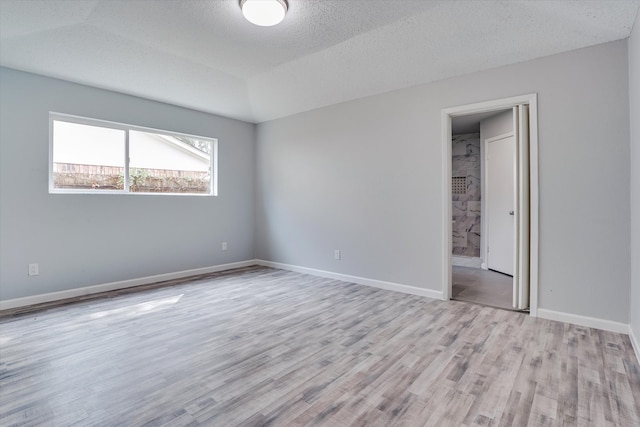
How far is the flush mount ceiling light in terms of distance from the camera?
2414 millimetres

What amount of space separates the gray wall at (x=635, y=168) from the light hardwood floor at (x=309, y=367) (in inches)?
13.3

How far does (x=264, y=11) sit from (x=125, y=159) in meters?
2.80

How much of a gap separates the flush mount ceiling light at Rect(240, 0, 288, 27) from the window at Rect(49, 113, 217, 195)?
2.53 m

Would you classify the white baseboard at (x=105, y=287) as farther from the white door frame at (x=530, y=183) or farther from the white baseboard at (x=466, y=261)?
the white baseboard at (x=466, y=261)

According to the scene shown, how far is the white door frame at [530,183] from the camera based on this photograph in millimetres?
2932

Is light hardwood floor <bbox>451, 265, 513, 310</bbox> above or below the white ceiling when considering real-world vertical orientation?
below

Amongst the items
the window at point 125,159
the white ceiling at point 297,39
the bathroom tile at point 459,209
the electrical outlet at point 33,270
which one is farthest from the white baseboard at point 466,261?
the electrical outlet at point 33,270

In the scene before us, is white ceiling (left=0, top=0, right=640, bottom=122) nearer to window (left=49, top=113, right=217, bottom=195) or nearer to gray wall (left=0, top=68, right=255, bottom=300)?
gray wall (left=0, top=68, right=255, bottom=300)

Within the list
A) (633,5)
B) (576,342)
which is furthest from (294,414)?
(633,5)

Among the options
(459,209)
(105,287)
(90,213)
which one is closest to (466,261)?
(459,209)

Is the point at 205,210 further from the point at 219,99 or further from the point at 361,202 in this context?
the point at 361,202

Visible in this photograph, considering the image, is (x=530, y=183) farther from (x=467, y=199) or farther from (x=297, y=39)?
(x=467, y=199)

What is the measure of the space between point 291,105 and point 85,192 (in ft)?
9.44

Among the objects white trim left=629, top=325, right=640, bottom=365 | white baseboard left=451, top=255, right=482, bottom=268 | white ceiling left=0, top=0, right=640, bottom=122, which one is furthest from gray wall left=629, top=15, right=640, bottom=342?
white baseboard left=451, top=255, right=482, bottom=268
